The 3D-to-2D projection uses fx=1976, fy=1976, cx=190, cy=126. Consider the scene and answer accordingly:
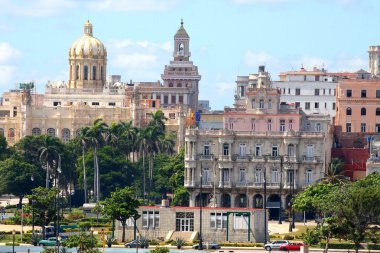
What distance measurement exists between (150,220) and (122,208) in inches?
232

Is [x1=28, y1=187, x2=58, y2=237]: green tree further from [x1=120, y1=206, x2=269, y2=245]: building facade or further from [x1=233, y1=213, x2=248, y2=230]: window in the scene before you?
[x1=233, y1=213, x2=248, y2=230]: window

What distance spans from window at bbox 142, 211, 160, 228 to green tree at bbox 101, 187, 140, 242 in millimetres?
3154

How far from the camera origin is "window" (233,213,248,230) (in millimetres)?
190125

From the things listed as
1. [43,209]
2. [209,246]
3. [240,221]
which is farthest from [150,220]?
[209,246]

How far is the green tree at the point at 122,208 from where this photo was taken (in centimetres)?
18625

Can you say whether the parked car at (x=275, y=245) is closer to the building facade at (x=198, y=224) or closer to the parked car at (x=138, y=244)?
the building facade at (x=198, y=224)

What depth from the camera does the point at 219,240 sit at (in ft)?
621

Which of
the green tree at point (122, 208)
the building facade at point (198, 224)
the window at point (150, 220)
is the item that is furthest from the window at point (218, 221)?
the green tree at point (122, 208)

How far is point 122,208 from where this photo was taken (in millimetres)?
186875

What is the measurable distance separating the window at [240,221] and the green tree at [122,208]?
9.66m

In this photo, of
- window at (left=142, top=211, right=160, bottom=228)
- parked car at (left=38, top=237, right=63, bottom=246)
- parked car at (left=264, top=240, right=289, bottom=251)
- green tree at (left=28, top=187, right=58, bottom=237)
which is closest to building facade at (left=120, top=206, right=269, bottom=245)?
window at (left=142, top=211, right=160, bottom=228)

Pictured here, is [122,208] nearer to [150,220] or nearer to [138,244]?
[150,220]

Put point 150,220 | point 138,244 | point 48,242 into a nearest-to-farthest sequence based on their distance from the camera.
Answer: point 138,244 < point 48,242 < point 150,220

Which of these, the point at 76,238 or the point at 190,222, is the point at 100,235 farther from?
the point at 76,238
